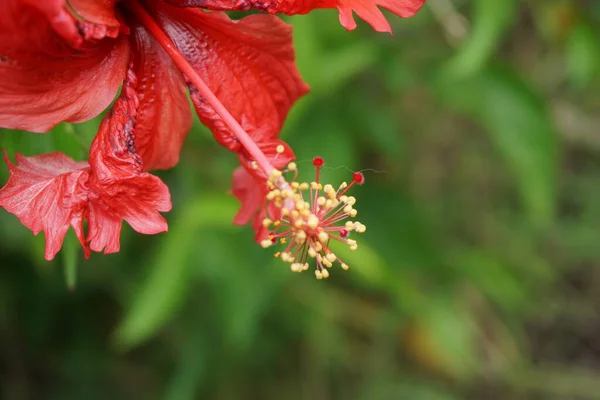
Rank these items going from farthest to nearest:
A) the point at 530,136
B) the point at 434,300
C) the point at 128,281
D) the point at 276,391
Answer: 1. the point at 276,391
2. the point at 434,300
3. the point at 128,281
4. the point at 530,136

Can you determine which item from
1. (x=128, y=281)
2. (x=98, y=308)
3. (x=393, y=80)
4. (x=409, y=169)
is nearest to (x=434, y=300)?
(x=409, y=169)

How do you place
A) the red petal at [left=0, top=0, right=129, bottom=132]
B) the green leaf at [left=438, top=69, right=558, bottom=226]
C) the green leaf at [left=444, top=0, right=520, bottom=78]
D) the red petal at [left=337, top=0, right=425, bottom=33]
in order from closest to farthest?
the red petal at [left=0, top=0, right=129, bottom=132]
the red petal at [left=337, top=0, right=425, bottom=33]
the green leaf at [left=444, top=0, right=520, bottom=78]
the green leaf at [left=438, top=69, right=558, bottom=226]

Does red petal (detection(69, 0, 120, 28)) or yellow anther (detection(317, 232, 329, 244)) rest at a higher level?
red petal (detection(69, 0, 120, 28))

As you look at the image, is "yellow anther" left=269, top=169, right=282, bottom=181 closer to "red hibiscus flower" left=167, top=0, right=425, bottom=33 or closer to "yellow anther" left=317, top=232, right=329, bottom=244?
"yellow anther" left=317, top=232, right=329, bottom=244

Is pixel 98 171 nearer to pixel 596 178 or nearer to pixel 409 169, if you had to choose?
pixel 409 169

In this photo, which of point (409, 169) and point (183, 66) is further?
point (409, 169)

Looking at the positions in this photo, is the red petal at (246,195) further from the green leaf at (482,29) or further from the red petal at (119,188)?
the green leaf at (482,29)

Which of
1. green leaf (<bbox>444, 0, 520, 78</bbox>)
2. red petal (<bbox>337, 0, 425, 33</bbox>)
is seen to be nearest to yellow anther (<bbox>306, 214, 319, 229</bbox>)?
red petal (<bbox>337, 0, 425, 33</bbox>)

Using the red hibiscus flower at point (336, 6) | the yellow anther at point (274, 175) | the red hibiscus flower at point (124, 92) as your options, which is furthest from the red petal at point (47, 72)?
the yellow anther at point (274, 175)
